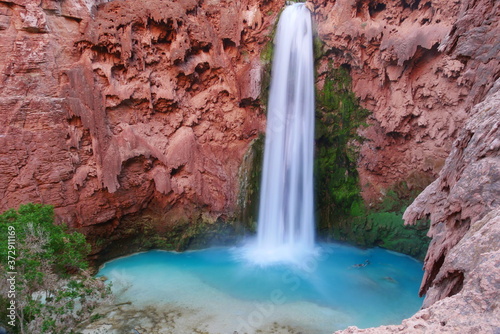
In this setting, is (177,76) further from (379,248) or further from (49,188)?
(379,248)

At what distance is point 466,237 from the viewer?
3332 millimetres

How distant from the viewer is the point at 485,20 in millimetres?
5895

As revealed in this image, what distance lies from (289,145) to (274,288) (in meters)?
6.43

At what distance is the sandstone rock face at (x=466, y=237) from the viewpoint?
2.12 meters

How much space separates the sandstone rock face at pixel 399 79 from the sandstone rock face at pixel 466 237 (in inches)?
349

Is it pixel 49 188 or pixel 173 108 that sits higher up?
pixel 173 108

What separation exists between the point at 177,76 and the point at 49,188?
6.67 metres

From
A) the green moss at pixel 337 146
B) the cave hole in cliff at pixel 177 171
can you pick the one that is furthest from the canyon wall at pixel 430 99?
the cave hole in cliff at pixel 177 171

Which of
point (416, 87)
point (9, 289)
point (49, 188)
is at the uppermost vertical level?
point (416, 87)

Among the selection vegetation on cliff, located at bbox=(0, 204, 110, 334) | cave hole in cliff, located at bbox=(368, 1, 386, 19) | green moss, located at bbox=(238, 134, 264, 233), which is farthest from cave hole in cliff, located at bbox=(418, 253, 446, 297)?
cave hole in cliff, located at bbox=(368, 1, 386, 19)

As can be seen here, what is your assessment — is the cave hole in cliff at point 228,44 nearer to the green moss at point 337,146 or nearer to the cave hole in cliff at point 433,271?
the green moss at point 337,146

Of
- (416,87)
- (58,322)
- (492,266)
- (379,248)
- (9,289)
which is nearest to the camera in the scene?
(492,266)

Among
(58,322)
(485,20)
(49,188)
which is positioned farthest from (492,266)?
(49,188)

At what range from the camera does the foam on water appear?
9273 mm
